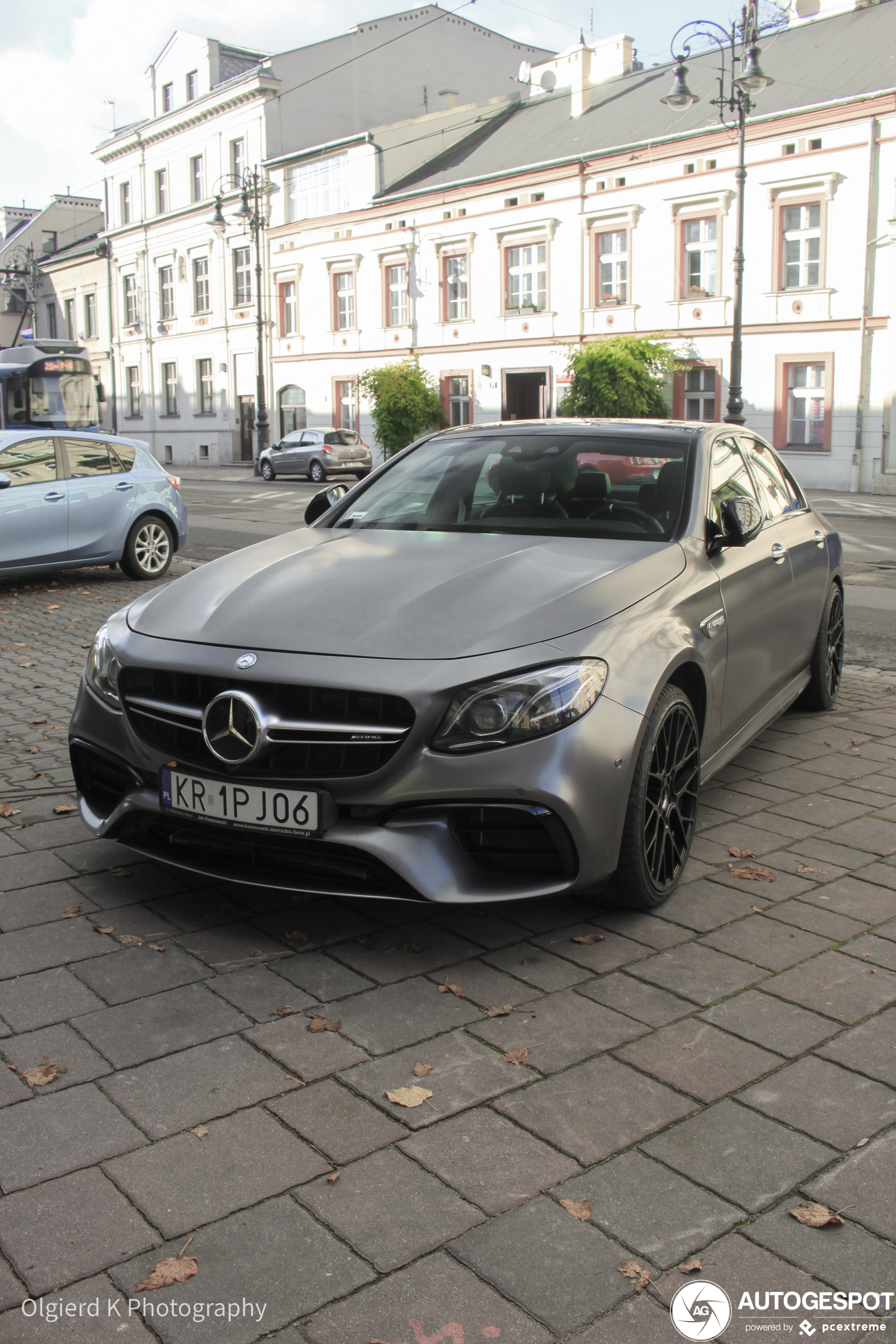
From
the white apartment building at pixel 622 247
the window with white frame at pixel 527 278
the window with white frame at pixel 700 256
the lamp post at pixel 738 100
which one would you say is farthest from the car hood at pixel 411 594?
the window with white frame at pixel 527 278

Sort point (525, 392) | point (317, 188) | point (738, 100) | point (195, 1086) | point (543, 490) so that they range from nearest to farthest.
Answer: point (195, 1086)
point (543, 490)
point (738, 100)
point (525, 392)
point (317, 188)

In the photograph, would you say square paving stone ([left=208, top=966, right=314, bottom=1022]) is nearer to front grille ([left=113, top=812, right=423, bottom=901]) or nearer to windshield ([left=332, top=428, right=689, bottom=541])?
front grille ([left=113, top=812, right=423, bottom=901])

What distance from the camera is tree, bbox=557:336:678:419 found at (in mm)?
30297

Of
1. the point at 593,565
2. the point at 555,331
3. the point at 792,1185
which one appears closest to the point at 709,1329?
the point at 792,1185

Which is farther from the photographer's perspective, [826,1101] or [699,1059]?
[699,1059]

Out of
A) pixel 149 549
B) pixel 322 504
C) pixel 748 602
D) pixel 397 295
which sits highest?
pixel 397 295

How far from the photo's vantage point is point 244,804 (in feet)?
10.9

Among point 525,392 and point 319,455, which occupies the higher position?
point 525,392

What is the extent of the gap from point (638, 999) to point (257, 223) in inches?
1648

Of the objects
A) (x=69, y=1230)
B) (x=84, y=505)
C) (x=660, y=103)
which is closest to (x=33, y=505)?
(x=84, y=505)

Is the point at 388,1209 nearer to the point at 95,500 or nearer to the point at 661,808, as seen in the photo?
the point at 661,808

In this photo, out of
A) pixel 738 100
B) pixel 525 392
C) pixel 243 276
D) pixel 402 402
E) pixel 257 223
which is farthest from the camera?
pixel 243 276

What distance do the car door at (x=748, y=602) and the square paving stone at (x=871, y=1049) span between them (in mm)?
1462

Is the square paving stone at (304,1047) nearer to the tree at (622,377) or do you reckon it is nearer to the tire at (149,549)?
the tire at (149,549)
